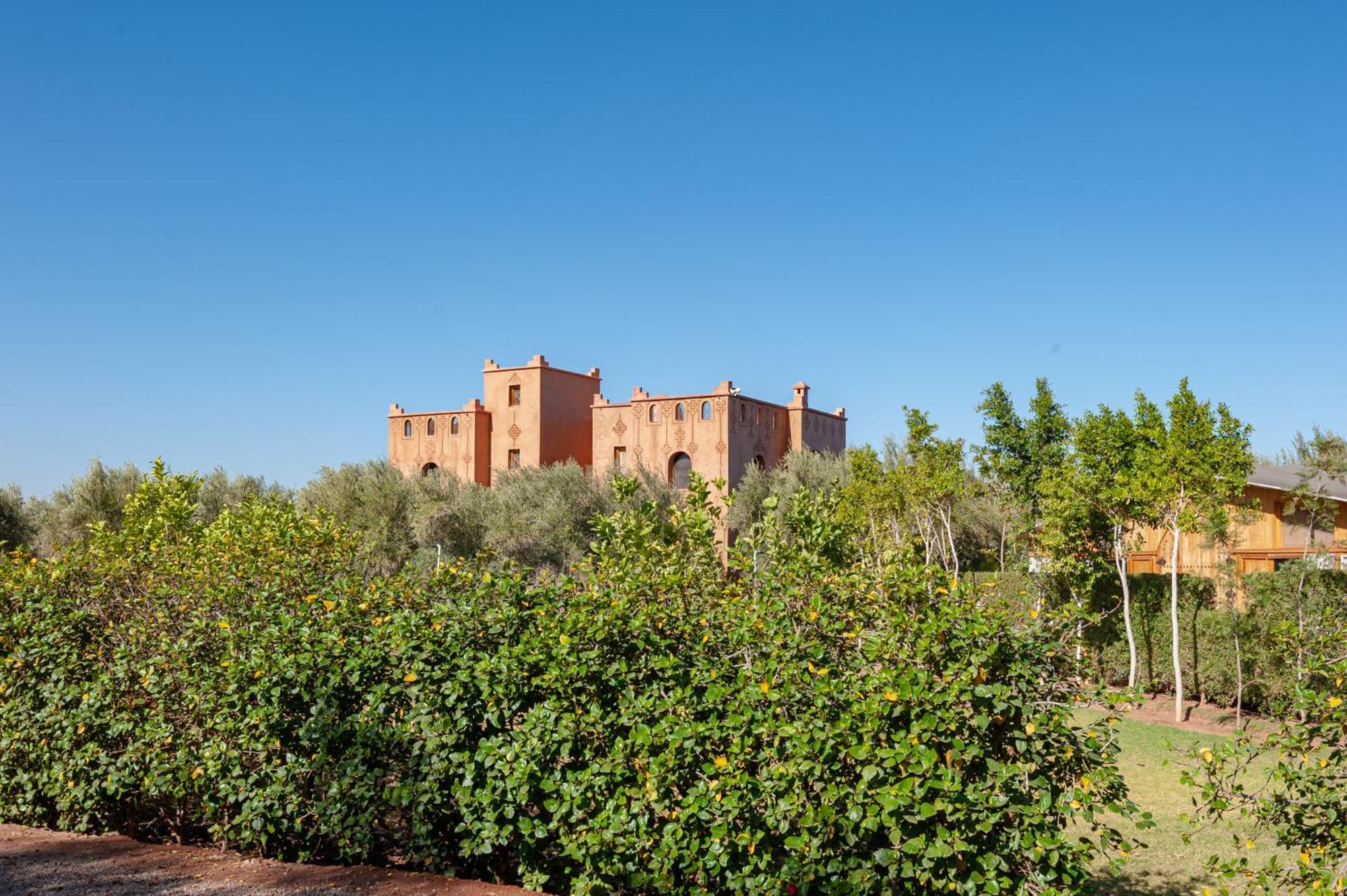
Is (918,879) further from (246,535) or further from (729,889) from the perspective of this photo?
(246,535)

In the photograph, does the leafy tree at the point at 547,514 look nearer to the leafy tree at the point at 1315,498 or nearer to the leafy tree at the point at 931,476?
the leafy tree at the point at 931,476

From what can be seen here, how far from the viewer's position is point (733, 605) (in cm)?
499

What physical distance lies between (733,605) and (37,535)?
117ft

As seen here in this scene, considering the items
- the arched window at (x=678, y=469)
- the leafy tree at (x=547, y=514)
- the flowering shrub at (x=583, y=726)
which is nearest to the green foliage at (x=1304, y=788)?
the flowering shrub at (x=583, y=726)

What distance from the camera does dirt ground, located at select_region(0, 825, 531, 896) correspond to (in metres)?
4.84

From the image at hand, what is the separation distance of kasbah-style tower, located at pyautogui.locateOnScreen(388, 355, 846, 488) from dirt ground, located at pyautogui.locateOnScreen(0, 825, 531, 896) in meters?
30.1

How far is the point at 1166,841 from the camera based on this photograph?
800 centimetres

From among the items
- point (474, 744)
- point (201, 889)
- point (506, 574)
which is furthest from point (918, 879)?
point (201, 889)

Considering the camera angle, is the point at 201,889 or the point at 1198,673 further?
the point at 1198,673

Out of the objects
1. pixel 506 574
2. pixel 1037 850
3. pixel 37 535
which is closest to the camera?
pixel 1037 850

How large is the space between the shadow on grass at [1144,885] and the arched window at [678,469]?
30346 millimetres

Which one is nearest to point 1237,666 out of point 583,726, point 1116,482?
point 1116,482

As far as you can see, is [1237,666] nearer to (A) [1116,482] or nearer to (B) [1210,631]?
(B) [1210,631]

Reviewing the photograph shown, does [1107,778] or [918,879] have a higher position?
[1107,778]
